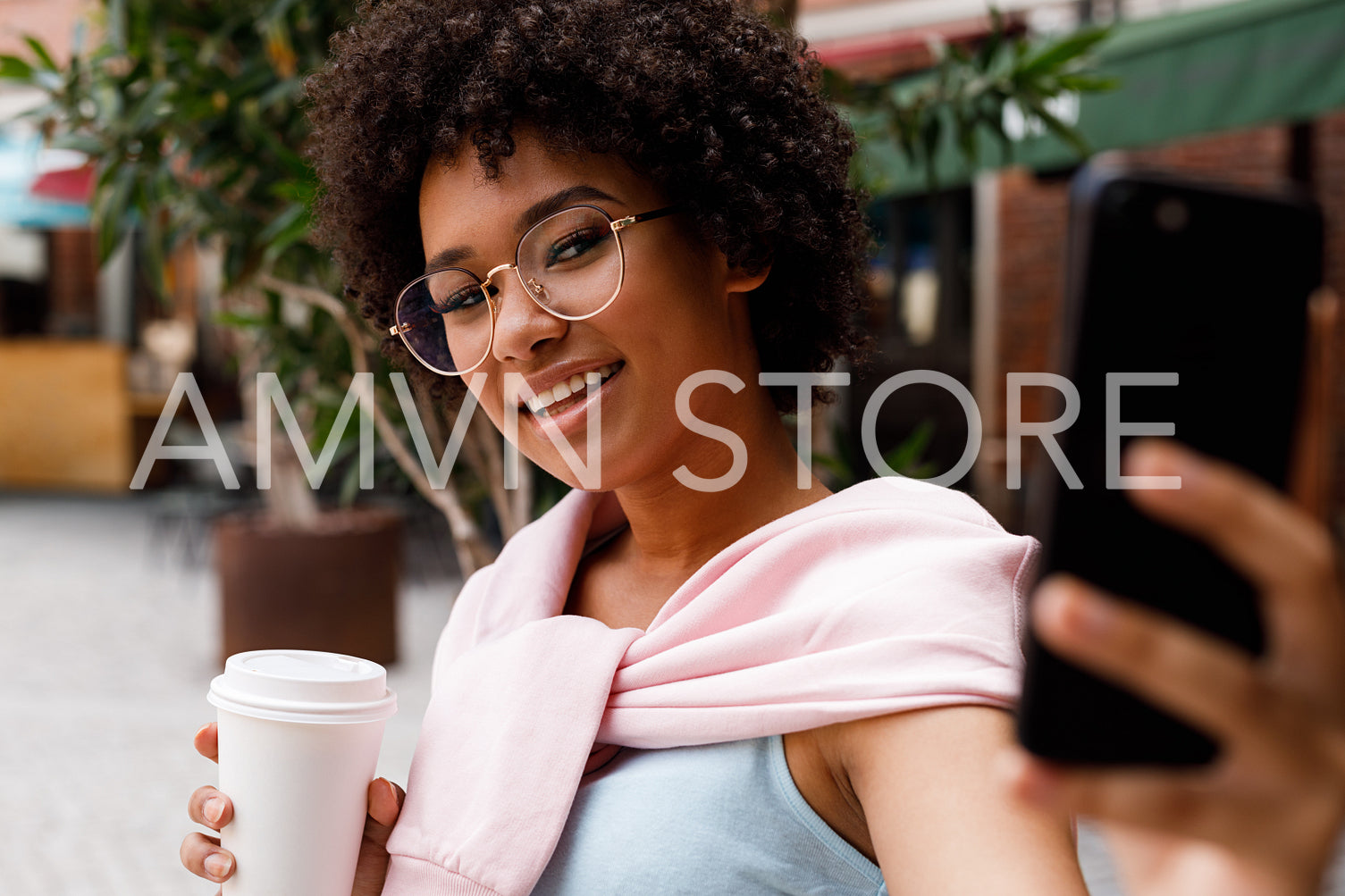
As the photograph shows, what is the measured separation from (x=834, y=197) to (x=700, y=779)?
82 cm

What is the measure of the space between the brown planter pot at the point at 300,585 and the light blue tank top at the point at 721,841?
4572 mm

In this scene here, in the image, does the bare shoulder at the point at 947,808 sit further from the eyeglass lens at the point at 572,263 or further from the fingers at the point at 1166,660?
the eyeglass lens at the point at 572,263

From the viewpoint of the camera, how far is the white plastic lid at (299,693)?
121cm

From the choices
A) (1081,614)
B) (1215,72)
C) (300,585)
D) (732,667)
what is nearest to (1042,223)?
(1215,72)

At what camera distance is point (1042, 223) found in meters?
9.02

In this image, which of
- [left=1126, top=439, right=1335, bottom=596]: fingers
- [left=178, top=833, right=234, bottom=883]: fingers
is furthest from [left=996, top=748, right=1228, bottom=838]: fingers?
[left=178, top=833, right=234, bottom=883]: fingers

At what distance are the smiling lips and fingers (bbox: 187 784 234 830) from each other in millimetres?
559

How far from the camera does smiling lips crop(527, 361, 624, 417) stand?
135 cm

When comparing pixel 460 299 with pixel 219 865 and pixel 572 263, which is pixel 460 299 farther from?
pixel 219 865

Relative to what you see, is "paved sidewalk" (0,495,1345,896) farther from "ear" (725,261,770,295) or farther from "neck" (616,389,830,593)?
"ear" (725,261,770,295)

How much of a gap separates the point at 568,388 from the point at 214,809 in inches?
24.0

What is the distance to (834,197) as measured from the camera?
1.59 m

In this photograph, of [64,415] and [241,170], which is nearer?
[241,170]

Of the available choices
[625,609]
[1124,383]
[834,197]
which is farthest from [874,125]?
[1124,383]
